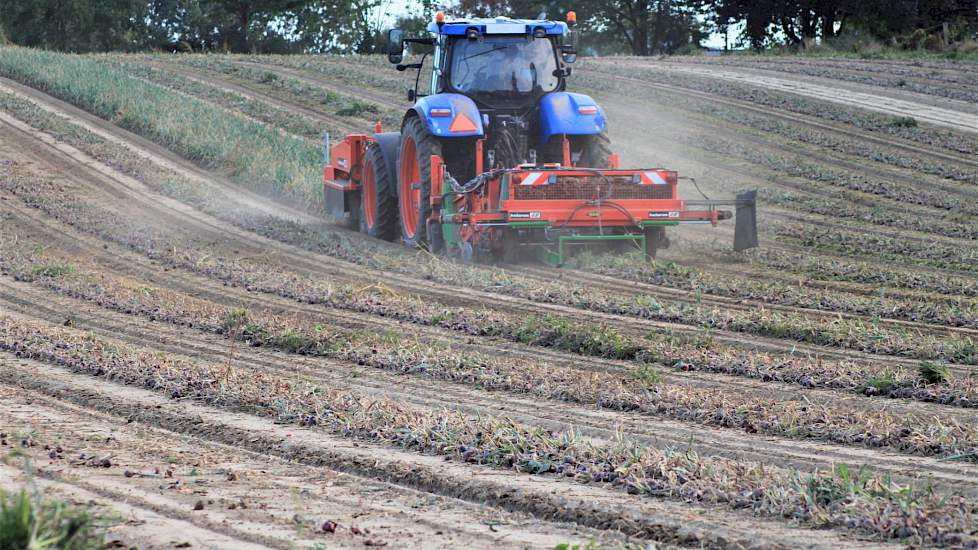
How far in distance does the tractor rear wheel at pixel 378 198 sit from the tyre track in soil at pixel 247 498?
8.49m

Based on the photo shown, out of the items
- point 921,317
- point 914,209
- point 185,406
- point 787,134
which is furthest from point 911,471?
point 787,134

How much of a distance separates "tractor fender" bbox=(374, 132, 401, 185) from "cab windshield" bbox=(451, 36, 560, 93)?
146 cm

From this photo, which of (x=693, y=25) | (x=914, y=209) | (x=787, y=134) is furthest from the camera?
(x=693, y=25)

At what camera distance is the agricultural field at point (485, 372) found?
4512mm

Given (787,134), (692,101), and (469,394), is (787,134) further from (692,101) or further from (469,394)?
(469,394)

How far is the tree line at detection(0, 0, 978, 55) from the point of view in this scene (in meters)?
47.2

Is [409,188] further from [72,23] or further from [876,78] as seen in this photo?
[72,23]

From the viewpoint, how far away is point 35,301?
1025 centimetres

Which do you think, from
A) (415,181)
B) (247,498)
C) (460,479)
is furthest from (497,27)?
(247,498)

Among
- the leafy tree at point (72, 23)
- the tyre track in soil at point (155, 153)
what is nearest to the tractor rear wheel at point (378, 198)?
the tyre track in soil at point (155, 153)

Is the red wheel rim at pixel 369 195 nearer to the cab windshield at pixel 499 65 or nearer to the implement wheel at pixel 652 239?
the cab windshield at pixel 499 65

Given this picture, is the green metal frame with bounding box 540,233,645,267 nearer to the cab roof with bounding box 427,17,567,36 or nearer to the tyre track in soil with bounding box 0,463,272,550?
the cab roof with bounding box 427,17,567,36

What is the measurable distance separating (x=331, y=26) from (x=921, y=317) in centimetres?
4846

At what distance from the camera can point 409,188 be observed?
546 inches
